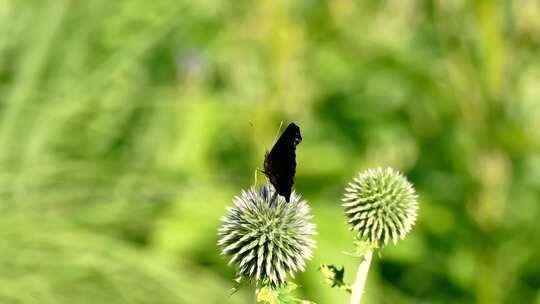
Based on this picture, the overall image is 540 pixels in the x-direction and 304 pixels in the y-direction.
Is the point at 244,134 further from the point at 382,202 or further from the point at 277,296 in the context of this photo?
the point at 277,296

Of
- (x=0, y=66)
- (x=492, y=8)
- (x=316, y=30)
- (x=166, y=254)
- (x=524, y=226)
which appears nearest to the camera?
(x=492, y=8)

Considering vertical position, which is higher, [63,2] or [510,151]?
[63,2]

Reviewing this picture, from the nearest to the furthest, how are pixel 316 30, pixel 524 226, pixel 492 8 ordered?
pixel 492 8 < pixel 524 226 < pixel 316 30

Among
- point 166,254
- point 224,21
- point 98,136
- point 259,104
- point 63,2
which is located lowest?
point 166,254

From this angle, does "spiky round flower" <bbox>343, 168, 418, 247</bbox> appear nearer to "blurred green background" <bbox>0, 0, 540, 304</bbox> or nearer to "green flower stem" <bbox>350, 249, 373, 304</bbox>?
"green flower stem" <bbox>350, 249, 373, 304</bbox>

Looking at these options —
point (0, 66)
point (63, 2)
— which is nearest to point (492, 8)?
point (63, 2)

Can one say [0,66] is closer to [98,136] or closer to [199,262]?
[98,136]

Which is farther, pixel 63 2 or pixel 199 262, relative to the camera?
pixel 63 2
